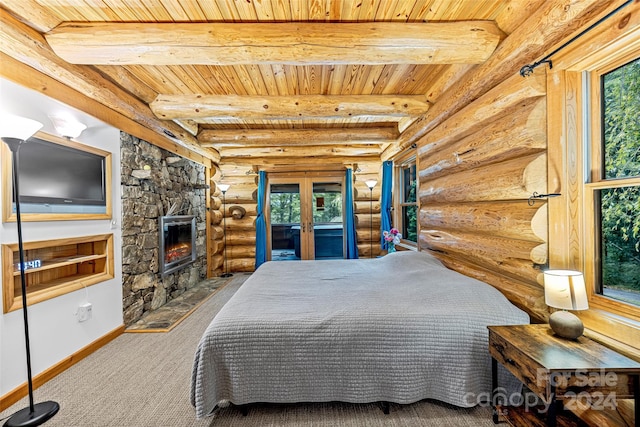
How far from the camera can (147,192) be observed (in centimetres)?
327

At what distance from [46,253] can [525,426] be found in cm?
357

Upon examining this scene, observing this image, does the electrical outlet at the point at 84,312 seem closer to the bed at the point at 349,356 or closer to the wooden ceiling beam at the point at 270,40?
the bed at the point at 349,356

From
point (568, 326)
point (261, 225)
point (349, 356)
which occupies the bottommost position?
point (349, 356)

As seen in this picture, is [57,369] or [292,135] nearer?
[57,369]

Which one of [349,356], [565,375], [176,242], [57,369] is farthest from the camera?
[176,242]

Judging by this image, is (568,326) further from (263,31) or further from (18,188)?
(18,188)

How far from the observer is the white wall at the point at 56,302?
1.80m

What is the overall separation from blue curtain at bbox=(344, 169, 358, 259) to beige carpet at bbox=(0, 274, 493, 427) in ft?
12.1

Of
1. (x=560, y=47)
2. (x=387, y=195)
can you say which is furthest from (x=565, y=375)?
(x=387, y=195)

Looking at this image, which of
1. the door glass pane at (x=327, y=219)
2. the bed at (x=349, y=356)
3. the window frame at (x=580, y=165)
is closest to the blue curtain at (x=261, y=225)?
the door glass pane at (x=327, y=219)

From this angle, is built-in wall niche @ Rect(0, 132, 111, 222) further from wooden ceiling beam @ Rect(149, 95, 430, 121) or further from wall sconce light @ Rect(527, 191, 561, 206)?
wall sconce light @ Rect(527, 191, 561, 206)

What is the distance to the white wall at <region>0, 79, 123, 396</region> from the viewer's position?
1.80 meters

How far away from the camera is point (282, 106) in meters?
3.01

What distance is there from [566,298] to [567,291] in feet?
0.11
